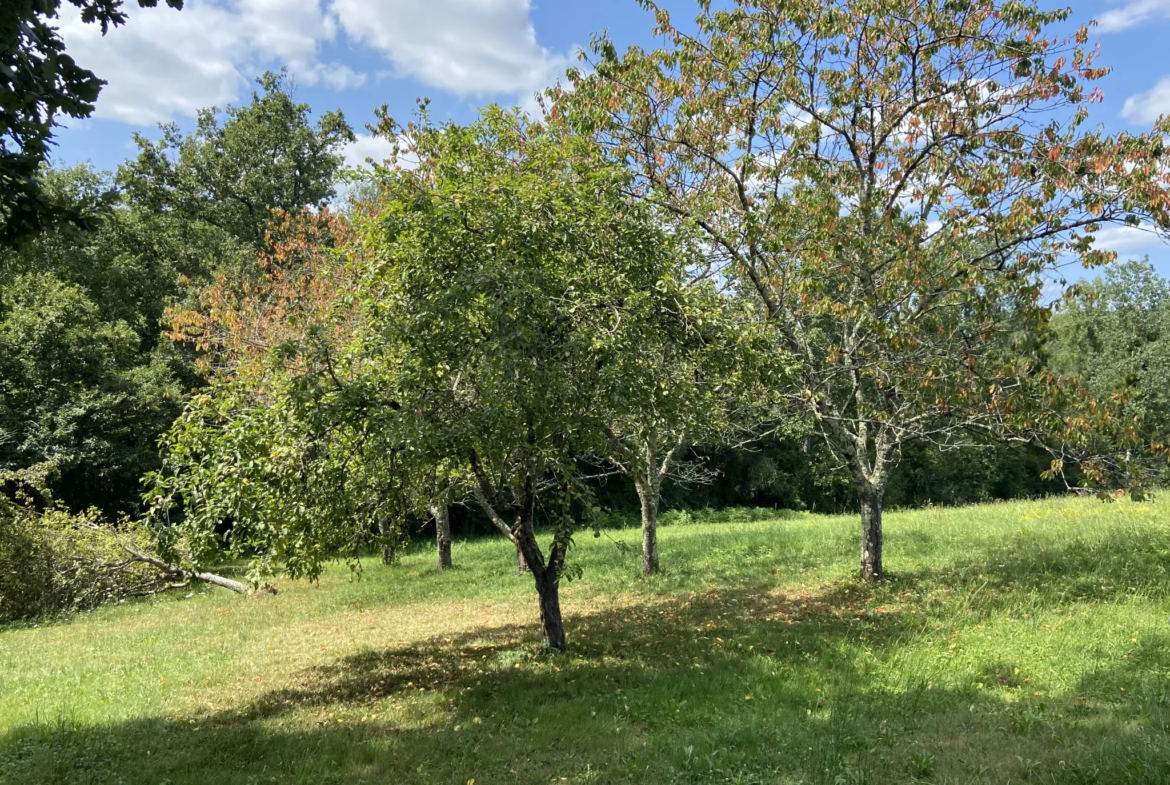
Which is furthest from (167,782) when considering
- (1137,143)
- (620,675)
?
(1137,143)

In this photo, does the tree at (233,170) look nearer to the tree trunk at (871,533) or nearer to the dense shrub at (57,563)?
the dense shrub at (57,563)

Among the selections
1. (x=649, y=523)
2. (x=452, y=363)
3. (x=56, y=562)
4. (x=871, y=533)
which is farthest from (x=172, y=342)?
(x=871, y=533)

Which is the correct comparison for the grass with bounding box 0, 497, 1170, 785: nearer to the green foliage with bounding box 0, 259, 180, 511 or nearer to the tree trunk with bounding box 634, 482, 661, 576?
the tree trunk with bounding box 634, 482, 661, 576

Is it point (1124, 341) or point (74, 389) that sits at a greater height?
point (1124, 341)

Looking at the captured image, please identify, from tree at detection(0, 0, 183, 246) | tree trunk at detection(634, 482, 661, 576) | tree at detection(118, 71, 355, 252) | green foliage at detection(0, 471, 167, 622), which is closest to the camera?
tree at detection(0, 0, 183, 246)

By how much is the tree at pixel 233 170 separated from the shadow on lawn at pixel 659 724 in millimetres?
23535

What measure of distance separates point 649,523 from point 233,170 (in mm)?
24099

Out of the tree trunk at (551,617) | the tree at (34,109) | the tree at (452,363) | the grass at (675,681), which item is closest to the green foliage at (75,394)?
the grass at (675,681)

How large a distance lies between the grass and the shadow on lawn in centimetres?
3

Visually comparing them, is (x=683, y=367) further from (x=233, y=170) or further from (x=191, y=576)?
(x=233, y=170)

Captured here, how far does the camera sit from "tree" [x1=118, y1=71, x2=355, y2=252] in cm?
2647

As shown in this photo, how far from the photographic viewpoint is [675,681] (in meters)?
6.57

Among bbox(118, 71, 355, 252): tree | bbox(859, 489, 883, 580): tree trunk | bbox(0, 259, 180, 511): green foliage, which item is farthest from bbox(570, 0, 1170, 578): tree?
bbox(118, 71, 355, 252): tree

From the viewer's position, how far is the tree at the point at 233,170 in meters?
26.5
